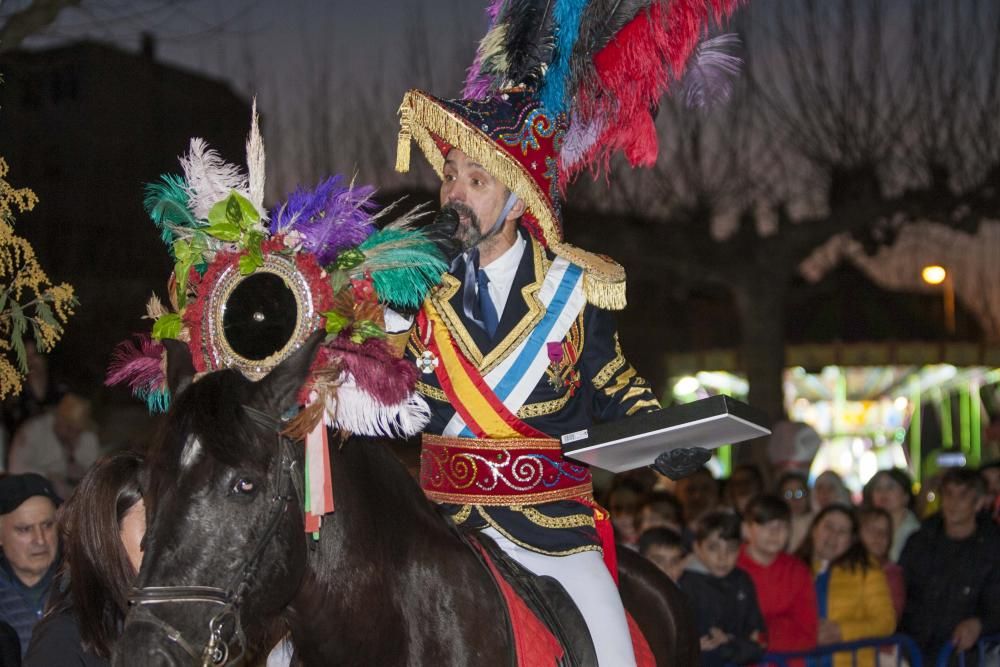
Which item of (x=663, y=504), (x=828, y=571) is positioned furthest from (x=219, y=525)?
(x=663, y=504)

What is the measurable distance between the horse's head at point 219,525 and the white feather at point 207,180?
1.87 ft

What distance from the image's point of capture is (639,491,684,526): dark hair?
8.56 m

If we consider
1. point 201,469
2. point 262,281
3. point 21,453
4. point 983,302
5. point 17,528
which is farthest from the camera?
point 983,302

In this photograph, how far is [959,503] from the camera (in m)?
8.41

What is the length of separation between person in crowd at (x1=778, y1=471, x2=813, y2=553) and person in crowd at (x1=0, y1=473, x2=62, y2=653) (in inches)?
231

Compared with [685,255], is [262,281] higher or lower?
lower

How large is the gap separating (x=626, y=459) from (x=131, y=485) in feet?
4.76

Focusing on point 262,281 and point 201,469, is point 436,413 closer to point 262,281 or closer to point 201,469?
point 262,281

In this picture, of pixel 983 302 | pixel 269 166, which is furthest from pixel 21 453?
pixel 983 302

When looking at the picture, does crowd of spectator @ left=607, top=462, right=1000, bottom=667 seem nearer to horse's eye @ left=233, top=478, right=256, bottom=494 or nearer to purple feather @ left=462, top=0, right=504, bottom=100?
purple feather @ left=462, top=0, right=504, bottom=100

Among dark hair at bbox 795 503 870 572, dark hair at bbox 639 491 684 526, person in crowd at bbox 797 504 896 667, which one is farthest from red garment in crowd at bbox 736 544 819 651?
dark hair at bbox 639 491 684 526

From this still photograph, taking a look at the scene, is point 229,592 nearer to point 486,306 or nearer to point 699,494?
point 486,306

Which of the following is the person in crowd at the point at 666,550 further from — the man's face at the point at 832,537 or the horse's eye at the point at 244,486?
the horse's eye at the point at 244,486

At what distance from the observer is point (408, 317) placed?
4023mm
